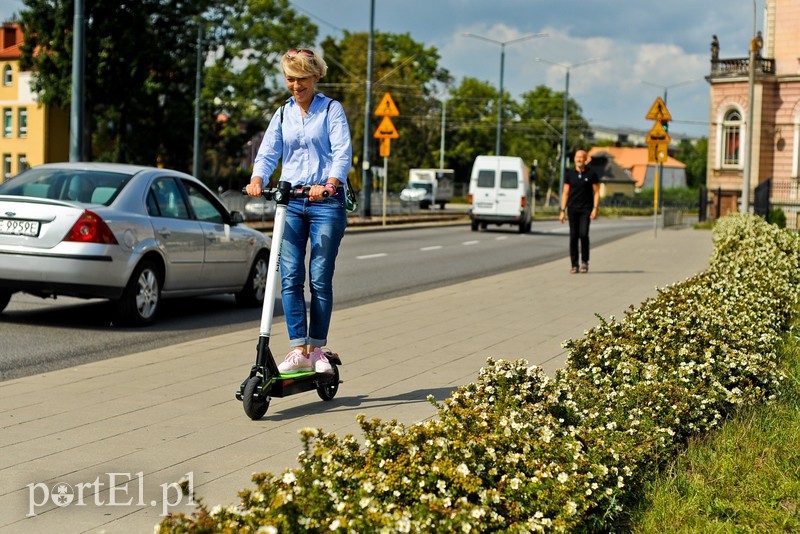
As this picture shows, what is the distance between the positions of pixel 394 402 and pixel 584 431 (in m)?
2.42

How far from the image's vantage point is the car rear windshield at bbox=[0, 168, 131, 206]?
10500mm

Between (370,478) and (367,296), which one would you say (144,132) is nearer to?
(367,296)

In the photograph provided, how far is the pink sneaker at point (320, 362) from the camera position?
21.6ft

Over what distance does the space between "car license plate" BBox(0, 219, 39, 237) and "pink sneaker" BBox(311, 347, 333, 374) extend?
4356 millimetres

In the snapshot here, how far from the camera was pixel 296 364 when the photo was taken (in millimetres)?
6508

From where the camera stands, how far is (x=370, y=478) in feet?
11.7

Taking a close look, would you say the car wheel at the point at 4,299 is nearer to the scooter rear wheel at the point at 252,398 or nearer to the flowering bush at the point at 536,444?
the scooter rear wheel at the point at 252,398

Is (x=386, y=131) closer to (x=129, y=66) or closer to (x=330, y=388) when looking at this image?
(x=330, y=388)

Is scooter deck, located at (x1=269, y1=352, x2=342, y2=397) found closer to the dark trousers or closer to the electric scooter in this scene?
the electric scooter

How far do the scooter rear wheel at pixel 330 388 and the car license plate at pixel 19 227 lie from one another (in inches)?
169

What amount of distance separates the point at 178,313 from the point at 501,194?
26.1 meters

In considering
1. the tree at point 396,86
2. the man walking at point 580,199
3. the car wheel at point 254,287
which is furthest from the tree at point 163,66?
the car wheel at point 254,287

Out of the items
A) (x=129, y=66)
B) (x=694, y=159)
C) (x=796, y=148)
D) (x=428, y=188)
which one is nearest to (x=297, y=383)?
(x=129, y=66)

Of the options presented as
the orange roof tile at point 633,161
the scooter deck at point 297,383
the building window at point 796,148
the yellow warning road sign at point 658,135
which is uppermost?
the orange roof tile at point 633,161
